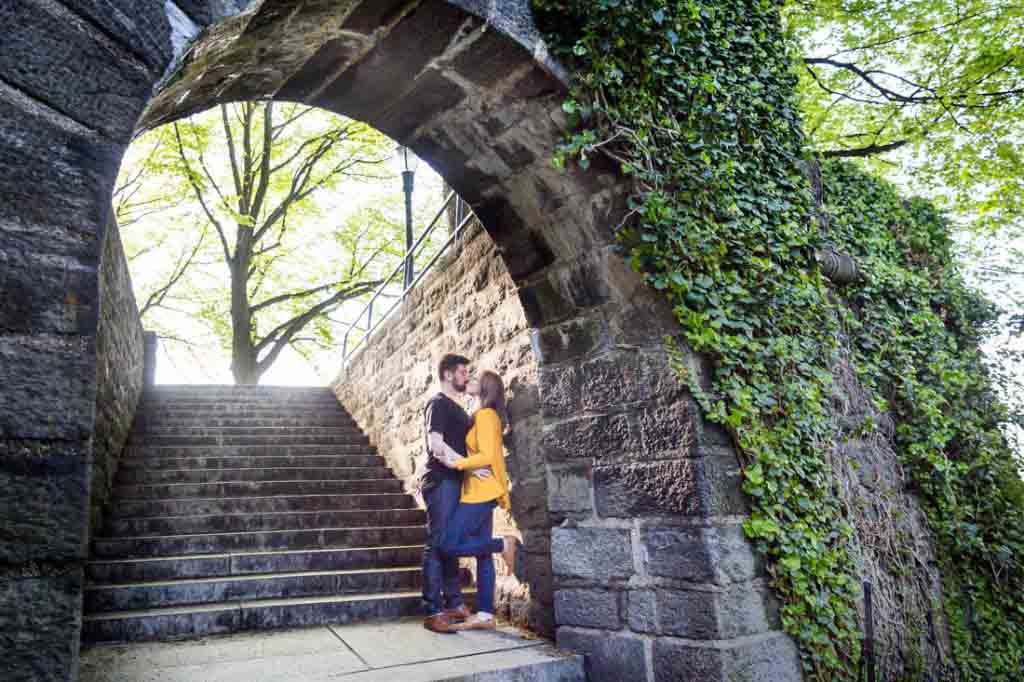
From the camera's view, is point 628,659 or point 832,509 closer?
point 628,659

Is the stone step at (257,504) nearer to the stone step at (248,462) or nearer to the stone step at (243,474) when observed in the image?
the stone step at (243,474)

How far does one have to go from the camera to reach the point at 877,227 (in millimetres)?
5051

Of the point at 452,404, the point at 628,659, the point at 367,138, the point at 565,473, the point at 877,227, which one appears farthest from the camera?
the point at 367,138

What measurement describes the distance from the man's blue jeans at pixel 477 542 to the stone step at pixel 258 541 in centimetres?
163

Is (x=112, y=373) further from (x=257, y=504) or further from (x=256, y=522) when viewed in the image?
(x=256, y=522)

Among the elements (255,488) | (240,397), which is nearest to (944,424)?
(255,488)

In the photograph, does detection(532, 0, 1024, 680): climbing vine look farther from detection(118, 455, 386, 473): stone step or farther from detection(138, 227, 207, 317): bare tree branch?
detection(138, 227, 207, 317): bare tree branch

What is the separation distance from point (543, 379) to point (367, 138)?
10827mm

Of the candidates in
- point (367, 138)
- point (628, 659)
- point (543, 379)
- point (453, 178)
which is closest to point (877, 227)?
point (543, 379)

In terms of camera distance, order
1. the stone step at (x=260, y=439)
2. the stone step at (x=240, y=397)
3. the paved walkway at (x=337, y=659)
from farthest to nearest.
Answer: the stone step at (x=240, y=397) → the stone step at (x=260, y=439) → the paved walkway at (x=337, y=659)

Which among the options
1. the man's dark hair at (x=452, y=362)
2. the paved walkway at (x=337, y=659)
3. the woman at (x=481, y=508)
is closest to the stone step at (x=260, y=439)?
the paved walkway at (x=337, y=659)

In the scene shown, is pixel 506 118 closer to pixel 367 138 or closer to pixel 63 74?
pixel 63 74

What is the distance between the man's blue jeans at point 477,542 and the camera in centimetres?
389

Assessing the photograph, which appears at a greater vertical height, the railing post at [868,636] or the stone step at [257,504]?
the stone step at [257,504]
